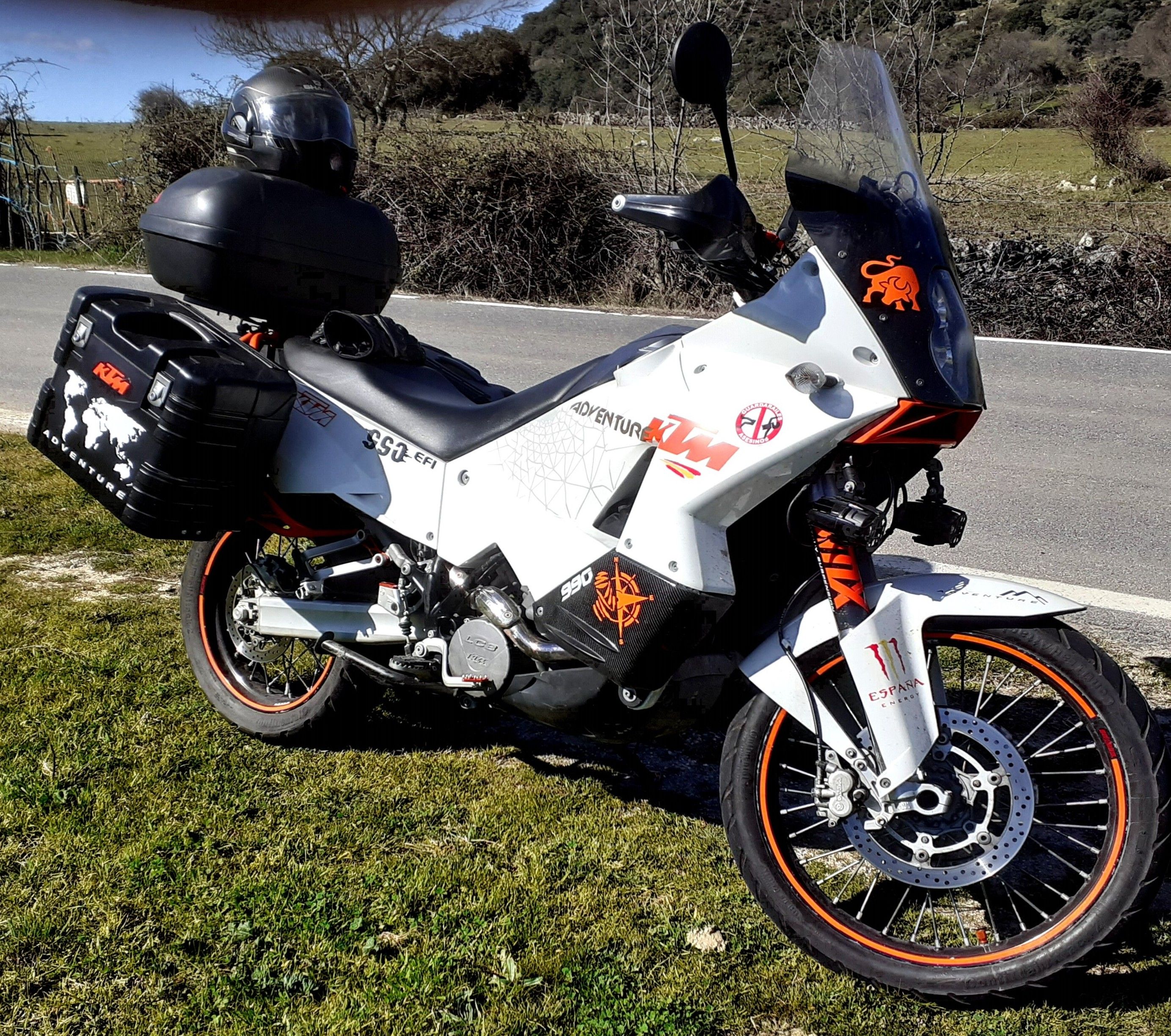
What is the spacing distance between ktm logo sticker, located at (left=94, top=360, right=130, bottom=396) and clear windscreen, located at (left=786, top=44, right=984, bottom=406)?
179 centimetres

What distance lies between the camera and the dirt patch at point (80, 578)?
470 cm

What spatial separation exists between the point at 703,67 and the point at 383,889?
6.55 ft

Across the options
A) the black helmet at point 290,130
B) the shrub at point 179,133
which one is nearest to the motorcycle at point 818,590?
the black helmet at point 290,130

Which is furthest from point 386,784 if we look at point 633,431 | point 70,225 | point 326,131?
point 70,225

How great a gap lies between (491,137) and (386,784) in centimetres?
1184

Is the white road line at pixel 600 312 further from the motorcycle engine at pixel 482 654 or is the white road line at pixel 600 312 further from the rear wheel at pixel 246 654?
the motorcycle engine at pixel 482 654

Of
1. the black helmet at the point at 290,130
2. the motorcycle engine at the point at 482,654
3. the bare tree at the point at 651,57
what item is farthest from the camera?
the bare tree at the point at 651,57

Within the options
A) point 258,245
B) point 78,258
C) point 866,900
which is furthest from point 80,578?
point 78,258

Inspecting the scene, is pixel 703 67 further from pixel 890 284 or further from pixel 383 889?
pixel 383 889

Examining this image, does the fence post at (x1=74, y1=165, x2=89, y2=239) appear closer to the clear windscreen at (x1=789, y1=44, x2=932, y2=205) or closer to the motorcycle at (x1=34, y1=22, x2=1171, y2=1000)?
the motorcycle at (x1=34, y1=22, x2=1171, y2=1000)

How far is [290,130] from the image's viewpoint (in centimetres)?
350

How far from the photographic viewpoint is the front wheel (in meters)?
2.40

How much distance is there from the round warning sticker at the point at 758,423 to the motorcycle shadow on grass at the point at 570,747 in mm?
793

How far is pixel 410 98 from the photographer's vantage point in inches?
641
